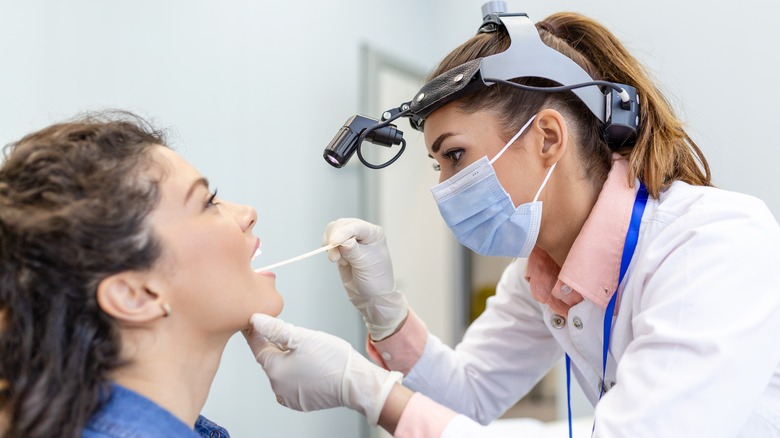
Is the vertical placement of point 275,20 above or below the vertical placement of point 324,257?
above

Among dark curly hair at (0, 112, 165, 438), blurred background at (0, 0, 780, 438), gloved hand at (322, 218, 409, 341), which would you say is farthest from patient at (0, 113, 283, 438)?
blurred background at (0, 0, 780, 438)

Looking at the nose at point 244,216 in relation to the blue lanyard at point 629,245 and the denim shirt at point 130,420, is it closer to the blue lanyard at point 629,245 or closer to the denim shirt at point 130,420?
the denim shirt at point 130,420

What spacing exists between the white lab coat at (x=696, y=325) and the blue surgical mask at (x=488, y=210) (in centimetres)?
18

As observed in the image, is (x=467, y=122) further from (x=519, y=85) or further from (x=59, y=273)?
(x=59, y=273)

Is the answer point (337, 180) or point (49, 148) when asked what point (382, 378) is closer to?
point (49, 148)

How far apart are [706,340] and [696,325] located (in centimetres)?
3

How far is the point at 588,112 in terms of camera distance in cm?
135

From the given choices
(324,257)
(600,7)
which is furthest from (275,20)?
(600,7)

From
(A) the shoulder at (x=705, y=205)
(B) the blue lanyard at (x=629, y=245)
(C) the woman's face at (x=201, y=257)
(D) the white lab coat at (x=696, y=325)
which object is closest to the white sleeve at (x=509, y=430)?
(D) the white lab coat at (x=696, y=325)

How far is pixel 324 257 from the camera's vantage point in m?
2.34

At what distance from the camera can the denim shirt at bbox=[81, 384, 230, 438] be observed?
0.98m

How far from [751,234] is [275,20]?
1.62 m

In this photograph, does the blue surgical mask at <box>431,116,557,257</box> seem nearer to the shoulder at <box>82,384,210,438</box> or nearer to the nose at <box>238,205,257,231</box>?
the nose at <box>238,205,257,231</box>

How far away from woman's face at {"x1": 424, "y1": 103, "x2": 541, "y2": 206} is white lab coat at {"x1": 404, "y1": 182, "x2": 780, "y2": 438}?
25cm
